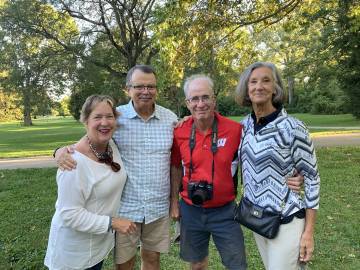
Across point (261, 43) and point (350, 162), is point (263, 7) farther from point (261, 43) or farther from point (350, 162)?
point (261, 43)

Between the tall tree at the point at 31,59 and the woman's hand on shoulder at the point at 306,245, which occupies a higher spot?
the tall tree at the point at 31,59

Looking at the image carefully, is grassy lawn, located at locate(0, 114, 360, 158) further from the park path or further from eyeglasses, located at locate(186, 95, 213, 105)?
eyeglasses, located at locate(186, 95, 213, 105)

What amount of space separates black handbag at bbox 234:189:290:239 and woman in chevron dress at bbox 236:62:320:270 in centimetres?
4

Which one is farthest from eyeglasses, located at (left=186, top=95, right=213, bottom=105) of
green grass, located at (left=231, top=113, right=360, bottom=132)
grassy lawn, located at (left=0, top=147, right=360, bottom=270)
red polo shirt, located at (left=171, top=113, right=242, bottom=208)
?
green grass, located at (left=231, top=113, right=360, bottom=132)

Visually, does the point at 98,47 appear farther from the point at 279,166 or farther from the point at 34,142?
the point at 279,166

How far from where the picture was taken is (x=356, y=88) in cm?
2473

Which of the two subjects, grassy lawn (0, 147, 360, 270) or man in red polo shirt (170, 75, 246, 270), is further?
grassy lawn (0, 147, 360, 270)

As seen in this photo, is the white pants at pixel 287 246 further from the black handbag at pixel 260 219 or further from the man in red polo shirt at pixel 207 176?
the man in red polo shirt at pixel 207 176

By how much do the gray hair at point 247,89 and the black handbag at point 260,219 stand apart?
654mm

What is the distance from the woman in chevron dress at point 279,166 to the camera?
2.74 meters

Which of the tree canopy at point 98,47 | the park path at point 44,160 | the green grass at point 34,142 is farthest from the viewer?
the tree canopy at point 98,47

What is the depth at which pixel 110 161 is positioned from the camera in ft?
9.93

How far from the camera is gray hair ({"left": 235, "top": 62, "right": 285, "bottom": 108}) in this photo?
2910 mm

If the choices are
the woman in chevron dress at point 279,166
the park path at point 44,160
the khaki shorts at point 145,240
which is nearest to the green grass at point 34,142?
the park path at point 44,160
